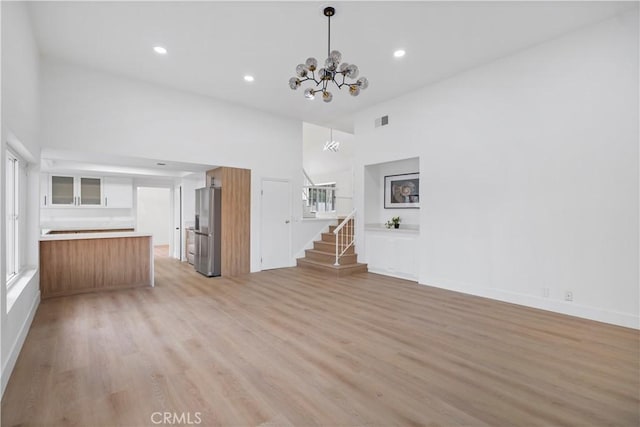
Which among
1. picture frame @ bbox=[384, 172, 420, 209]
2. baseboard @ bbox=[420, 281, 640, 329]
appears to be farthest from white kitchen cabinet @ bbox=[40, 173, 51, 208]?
baseboard @ bbox=[420, 281, 640, 329]

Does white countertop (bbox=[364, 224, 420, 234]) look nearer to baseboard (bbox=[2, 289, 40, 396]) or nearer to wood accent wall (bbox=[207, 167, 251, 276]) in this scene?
wood accent wall (bbox=[207, 167, 251, 276])

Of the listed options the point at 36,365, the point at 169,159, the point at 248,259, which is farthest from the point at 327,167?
the point at 36,365

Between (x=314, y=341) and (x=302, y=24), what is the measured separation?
367 centimetres

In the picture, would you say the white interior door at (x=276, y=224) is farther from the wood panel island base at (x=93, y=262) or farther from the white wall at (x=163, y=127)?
the wood panel island base at (x=93, y=262)

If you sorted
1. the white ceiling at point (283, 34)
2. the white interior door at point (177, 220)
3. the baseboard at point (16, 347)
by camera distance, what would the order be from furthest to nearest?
Answer: the white interior door at point (177, 220)
the white ceiling at point (283, 34)
the baseboard at point (16, 347)

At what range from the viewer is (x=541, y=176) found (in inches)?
166

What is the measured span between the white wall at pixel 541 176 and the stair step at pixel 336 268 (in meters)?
1.55

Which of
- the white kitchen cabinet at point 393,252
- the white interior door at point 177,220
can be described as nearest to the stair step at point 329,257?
the white kitchen cabinet at point 393,252

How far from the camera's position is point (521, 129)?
441 cm

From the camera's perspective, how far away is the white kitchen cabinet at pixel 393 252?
232 inches

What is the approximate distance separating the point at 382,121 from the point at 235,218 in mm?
3703

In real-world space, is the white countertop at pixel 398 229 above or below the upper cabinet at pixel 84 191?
below

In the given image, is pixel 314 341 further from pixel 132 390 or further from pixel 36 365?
pixel 36 365

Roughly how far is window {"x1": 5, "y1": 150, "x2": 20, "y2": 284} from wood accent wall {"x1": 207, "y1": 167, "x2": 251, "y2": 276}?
3131 mm
